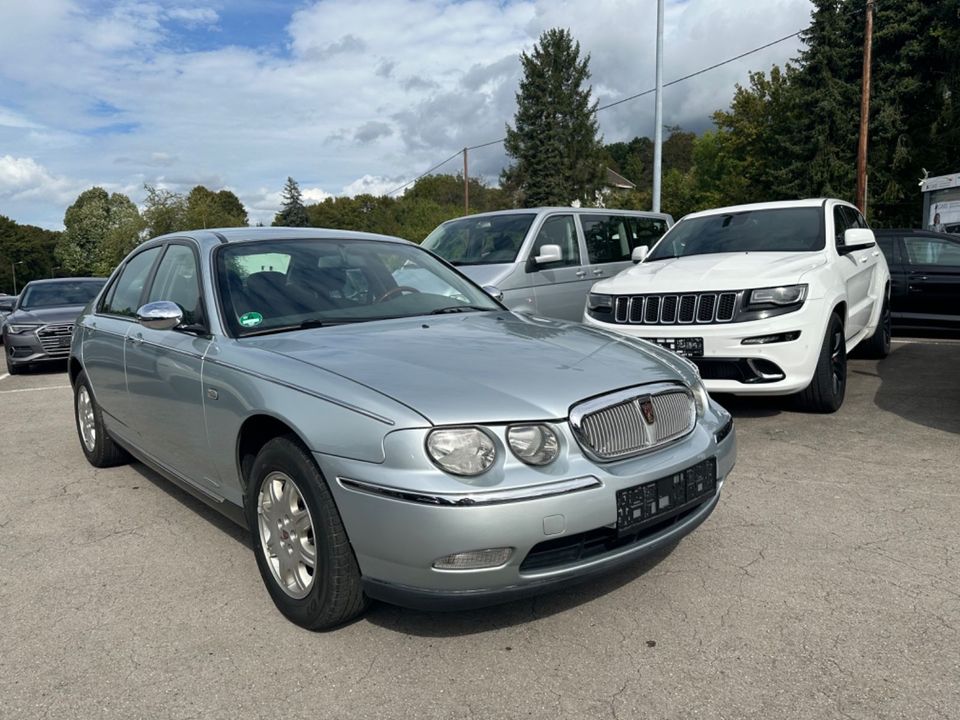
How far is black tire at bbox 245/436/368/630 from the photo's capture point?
261cm

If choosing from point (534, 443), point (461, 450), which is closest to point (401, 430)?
point (461, 450)

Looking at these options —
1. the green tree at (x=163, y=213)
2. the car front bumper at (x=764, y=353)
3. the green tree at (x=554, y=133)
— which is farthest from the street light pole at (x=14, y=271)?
the car front bumper at (x=764, y=353)

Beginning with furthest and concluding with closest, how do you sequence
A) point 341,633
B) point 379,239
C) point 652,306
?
point 652,306, point 379,239, point 341,633

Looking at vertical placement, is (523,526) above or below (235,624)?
above

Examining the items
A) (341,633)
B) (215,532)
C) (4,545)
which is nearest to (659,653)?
(341,633)

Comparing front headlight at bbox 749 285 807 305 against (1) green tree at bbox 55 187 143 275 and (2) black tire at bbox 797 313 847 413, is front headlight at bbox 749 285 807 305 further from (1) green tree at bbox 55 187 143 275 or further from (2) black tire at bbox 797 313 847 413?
(1) green tree at bbox 55 187 143 275

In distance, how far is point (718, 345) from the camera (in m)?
5.61

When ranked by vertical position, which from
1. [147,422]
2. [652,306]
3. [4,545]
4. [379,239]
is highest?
[379,239]

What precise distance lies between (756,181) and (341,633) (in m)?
36.9

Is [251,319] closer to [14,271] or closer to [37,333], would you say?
[37,333]

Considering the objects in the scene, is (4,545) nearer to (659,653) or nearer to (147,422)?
(147,422)

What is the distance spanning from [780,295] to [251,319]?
391cm

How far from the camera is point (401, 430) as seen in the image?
2441mm

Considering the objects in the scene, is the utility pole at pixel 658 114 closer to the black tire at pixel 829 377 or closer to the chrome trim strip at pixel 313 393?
the black tire at pixel 829 377
